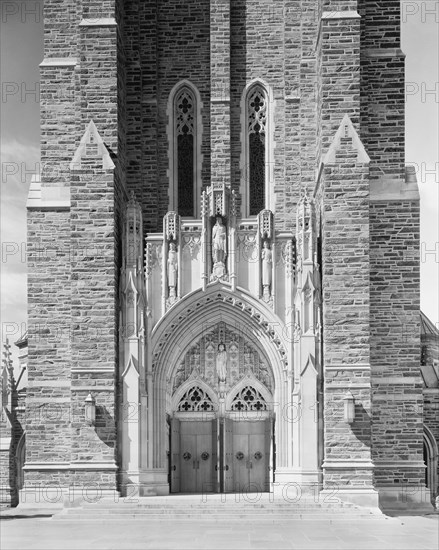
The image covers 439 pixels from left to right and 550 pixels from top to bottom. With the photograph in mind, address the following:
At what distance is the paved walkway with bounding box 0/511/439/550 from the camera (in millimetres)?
14609

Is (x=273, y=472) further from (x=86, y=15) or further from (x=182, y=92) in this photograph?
(x=86, y=15)

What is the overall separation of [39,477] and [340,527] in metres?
7.33

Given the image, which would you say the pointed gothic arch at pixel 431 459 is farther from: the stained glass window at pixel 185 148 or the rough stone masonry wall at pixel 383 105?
the stained glass window at pixel 185 148

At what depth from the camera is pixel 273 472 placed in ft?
70.2

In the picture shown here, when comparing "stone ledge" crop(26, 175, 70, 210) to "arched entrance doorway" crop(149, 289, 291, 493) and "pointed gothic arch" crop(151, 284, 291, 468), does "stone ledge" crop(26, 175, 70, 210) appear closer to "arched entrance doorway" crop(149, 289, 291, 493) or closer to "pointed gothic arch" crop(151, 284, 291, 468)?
"pointed gothic arch" crop(151, 284, 291, 468)

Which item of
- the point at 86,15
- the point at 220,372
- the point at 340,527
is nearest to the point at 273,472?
the point at 220,372

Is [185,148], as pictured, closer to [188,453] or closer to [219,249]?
[219,249]

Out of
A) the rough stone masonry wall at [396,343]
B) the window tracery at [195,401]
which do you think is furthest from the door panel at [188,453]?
the rough stone masonry wall at [396,343]

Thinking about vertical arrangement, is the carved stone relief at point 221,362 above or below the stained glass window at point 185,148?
below

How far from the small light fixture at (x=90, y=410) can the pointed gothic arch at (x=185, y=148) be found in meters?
5.55

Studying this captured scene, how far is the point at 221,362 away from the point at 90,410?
339 cm

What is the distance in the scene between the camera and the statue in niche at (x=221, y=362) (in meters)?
22.1

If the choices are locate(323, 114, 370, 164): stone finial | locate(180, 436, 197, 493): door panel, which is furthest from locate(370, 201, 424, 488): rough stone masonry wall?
locate(180, 436, 197, 493): door panel

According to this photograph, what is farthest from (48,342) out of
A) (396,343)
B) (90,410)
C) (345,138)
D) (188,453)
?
(345,138)
